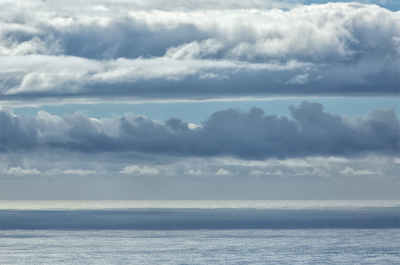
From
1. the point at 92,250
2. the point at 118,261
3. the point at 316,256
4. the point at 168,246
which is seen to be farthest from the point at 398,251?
the point at 92,250

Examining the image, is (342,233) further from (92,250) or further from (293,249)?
(92,250)

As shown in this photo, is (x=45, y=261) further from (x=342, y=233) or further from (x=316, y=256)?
(x=342, y=233)

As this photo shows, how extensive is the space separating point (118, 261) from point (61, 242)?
1612 inches

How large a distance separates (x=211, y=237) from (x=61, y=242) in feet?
141

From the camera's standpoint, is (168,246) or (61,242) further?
(61,242)

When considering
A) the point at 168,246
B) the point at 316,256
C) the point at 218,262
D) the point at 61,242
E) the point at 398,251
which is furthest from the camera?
the point at 61,242

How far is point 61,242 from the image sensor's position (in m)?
135

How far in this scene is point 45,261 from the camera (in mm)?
100750

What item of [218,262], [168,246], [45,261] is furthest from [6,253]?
[218,262]

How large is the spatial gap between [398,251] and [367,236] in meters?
35.6

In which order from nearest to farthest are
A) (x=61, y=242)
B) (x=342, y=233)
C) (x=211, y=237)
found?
(x=61, y=242)
(x=211, y=237)
(x=342, y=233)

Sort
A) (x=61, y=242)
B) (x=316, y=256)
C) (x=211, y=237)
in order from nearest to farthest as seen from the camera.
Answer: (x=316, y=256) → (x=61, y=242) → (x=211, y=237)

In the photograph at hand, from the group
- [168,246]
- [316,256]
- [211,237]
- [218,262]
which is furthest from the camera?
[211,237]

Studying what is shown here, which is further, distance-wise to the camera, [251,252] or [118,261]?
[251,252]
